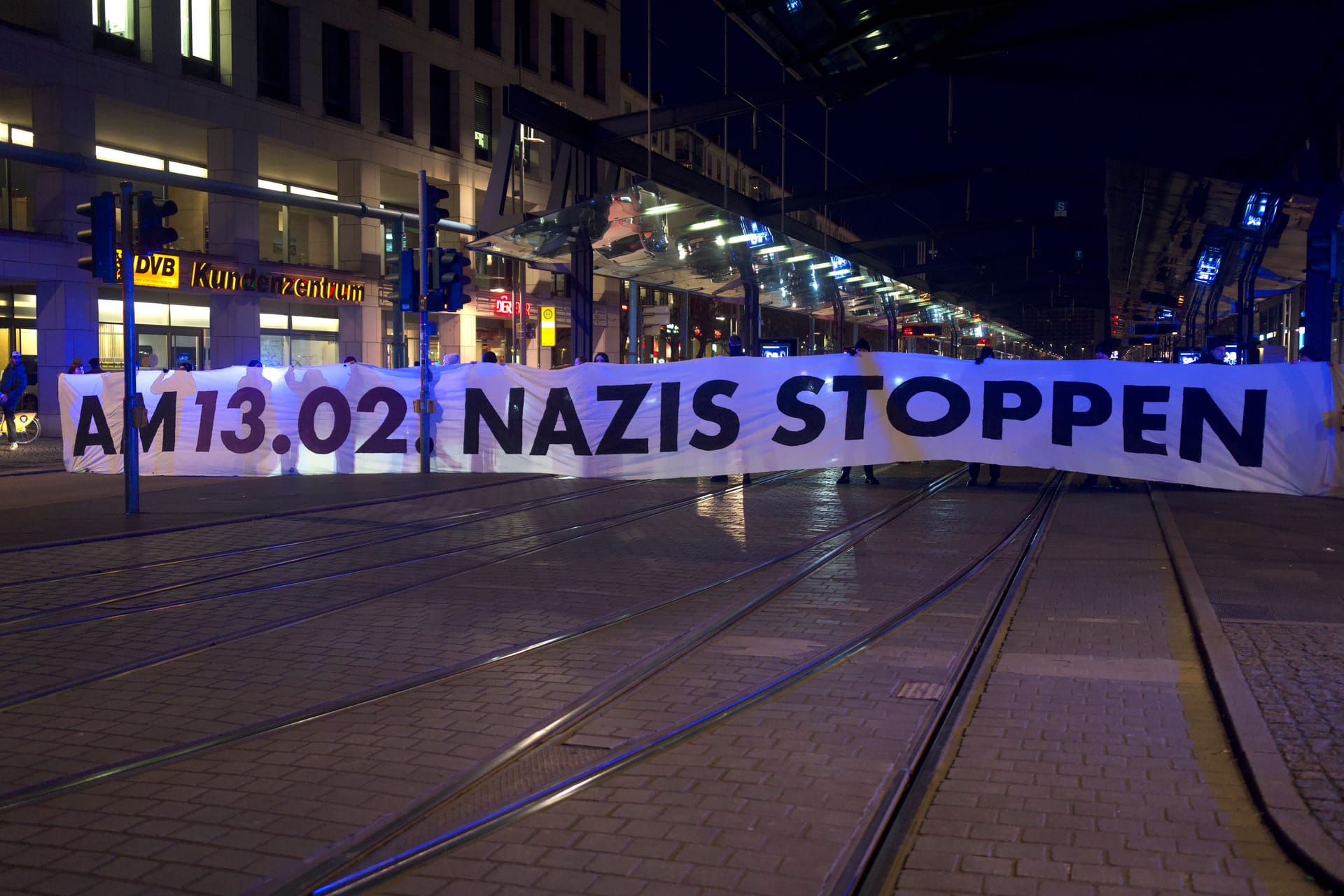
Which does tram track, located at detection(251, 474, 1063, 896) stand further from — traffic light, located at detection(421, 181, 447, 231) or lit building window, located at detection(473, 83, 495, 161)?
lit building window, located at detection(473, 83, 495, 161)

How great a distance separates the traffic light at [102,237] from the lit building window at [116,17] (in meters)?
19.3

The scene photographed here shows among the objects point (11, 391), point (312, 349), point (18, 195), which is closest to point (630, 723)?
point (11, 391)

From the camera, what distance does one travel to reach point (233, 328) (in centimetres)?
3397

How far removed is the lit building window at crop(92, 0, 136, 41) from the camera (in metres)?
29.5

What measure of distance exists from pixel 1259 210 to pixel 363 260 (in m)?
26.7

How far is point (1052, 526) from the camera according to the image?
12680 mm

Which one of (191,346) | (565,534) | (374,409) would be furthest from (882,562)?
(191,346)

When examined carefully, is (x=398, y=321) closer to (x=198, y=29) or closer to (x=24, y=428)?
(x=24, y=428)

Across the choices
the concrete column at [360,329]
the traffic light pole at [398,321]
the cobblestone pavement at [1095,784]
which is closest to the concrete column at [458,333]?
the concrete column at [360,329]

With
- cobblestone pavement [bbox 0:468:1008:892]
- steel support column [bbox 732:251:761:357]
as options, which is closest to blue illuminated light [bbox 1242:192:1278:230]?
steel support column [bbox 732:251:761:357]

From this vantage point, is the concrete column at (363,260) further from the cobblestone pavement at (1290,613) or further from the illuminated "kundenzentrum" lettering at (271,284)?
the cobblestone pavement at (1290,613)

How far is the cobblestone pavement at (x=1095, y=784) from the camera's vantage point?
3.82 m

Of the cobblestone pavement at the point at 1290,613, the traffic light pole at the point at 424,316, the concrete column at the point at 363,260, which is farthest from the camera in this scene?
the concrete column at the point at 363,260

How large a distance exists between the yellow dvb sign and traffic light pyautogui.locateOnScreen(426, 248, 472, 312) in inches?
611
